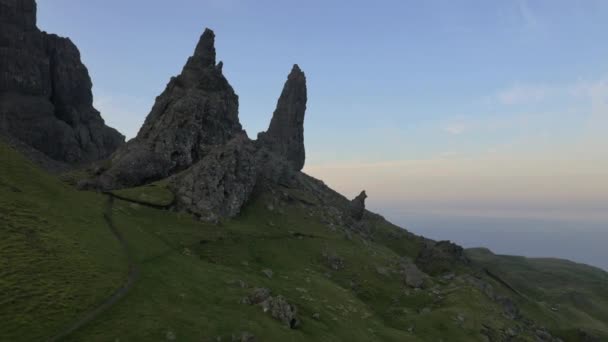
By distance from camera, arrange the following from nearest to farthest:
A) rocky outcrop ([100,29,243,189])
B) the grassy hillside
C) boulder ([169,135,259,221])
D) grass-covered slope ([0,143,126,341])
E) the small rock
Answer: grass-covered slope ([0,143,126,341]), the grassy hillside, the small rock, boulder ([169,135,259,221]), rocky outcrop ([100,29,243,189])

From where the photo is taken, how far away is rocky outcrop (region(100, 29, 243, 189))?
127869 mm

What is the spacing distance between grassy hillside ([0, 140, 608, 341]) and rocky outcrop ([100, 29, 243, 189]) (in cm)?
2660

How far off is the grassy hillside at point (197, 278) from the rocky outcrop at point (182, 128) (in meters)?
→ 26.6

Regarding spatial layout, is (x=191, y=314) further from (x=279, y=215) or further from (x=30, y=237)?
(x=279, y=215)

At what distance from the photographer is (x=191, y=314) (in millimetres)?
48531

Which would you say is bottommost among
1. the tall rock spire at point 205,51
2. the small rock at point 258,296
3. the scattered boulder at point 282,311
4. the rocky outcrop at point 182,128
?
the scattered boulder at point 282,311

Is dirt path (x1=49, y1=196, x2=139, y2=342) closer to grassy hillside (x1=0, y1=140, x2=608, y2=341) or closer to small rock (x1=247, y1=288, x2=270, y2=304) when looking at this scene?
grassy hillside (x1=0, y1=140, x2=608, y2=341)

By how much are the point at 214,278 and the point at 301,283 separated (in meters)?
22.7

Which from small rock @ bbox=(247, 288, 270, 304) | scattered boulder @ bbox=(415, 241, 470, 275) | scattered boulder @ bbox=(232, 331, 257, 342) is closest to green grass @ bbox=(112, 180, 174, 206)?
small rock @ bbox=(247, 288, 270, 304)

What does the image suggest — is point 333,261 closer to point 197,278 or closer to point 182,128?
point 197,278

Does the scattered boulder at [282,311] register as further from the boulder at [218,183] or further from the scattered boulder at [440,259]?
the scattered boulder at [440,259]

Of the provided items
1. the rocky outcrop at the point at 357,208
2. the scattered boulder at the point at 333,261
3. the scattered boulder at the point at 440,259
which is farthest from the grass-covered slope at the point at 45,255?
the scattered boulder at the point at 440,259

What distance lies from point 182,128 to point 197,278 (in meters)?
82.2

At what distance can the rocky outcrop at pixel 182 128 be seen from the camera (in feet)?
420
